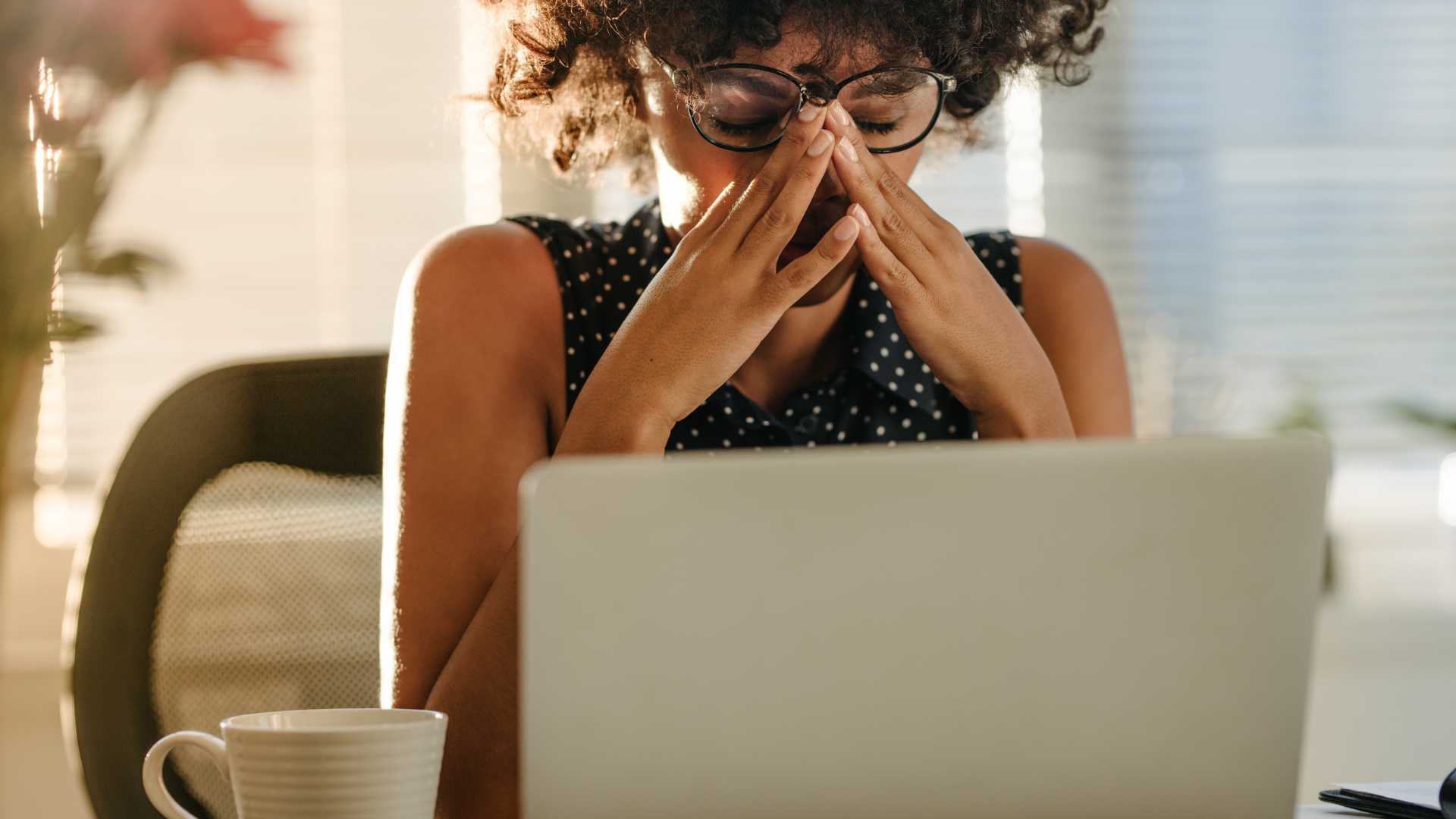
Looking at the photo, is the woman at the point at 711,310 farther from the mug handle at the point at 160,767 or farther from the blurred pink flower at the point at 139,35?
the blurred pink flower at the point at 139,35

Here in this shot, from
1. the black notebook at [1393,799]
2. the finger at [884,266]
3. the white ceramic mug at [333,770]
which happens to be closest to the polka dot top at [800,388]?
the finger at [884,266]

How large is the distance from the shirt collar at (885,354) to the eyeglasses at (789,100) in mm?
201

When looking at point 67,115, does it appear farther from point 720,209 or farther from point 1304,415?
point 1304,415

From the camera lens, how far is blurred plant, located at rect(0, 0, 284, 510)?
35cm

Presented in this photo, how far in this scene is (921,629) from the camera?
1.49ft

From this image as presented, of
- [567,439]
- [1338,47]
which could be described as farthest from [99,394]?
[1338,47]

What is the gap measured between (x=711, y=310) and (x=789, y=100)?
17 cm

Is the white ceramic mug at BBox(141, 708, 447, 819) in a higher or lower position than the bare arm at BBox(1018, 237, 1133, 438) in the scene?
lower

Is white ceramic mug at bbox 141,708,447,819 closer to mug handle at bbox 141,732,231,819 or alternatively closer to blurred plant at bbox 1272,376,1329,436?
mug handle at bbox 141,732,231,819

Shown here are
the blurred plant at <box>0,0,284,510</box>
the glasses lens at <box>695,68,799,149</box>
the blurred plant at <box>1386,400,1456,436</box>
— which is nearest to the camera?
the blurred plant at <box>0,0,284,510</box>

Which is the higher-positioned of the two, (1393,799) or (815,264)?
(815,264)

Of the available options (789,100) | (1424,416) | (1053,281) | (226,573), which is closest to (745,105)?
(789,100)

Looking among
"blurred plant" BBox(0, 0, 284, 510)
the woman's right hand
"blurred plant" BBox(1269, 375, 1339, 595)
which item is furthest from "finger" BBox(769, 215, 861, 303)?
"blurred plant" BBox(1269, 375, 1339, 595)

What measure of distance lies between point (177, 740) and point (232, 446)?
0.49m
